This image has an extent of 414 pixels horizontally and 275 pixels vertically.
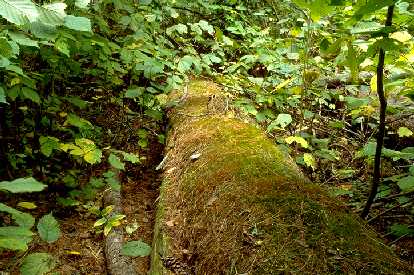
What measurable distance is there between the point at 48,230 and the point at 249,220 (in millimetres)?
959

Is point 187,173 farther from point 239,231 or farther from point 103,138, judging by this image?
point 103,138

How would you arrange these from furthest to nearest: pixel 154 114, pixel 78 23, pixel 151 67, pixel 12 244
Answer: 1. pixel 154 114
2. pixel 151 67
3. pixel 78 23
4. pixel 12 244

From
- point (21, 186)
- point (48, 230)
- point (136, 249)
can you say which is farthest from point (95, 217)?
point (21, 186)

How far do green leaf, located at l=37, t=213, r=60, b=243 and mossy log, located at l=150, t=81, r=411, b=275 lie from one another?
30.9 inches

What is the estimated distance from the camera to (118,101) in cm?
452

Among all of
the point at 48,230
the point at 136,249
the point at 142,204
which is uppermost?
the point at 48,230

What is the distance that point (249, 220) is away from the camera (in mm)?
1960

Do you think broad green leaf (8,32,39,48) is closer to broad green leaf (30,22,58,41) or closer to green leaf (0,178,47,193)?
broad green leaf (30,22,58,41)

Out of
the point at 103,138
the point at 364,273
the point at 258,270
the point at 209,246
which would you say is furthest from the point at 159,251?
the point at 103,138

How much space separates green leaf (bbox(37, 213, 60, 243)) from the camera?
1.54 metres

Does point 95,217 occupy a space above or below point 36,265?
below

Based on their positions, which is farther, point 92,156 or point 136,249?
point 92,156

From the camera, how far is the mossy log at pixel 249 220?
65.9 inches

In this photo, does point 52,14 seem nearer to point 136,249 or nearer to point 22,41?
point 22,41
